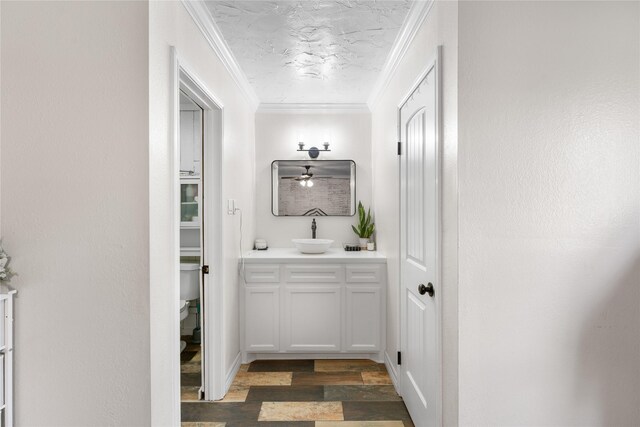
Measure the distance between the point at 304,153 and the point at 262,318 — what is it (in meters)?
1.69

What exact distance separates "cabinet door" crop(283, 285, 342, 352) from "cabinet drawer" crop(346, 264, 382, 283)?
0.46 feet

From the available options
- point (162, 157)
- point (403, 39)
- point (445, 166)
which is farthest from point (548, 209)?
point (162, 157)

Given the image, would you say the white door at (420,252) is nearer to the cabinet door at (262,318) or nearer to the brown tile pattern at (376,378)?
the brown tile pattern at (376,378)

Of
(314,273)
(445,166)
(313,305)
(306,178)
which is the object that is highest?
(306,178)

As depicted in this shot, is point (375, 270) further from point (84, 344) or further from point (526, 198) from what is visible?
point (84, 344)

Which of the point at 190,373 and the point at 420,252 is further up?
the point at 420,252

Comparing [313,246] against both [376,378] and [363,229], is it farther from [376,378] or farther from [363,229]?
[376,378]

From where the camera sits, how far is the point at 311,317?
3.29 m

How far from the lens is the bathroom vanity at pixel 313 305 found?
3.28 meters

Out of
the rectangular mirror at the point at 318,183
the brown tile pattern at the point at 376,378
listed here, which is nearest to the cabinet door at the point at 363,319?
the brown tile pattern at the point at 376,378

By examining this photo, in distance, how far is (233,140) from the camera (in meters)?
3.00

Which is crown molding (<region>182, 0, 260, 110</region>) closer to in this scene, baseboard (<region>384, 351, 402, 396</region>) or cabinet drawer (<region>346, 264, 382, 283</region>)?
cabinet drawer (<region>346, 264, 382, 283</region>)

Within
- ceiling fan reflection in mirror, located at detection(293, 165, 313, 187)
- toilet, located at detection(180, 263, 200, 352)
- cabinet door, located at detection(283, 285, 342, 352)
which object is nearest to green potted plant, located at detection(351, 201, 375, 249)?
ceiling fan reflection in mirror, located at detection(293, 165, 313, 187)

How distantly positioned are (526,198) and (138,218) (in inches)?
61.5
